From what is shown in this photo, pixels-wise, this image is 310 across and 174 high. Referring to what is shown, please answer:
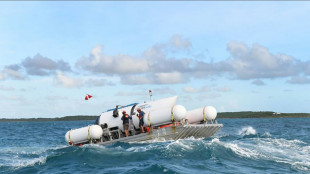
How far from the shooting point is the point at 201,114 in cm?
2423

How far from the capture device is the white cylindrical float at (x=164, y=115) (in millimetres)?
22141

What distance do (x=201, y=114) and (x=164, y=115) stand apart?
3.13 meters

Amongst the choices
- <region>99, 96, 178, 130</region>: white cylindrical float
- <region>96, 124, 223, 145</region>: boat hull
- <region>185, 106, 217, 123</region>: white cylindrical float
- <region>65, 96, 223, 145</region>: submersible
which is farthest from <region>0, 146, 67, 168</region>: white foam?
<region>185, 106, 217, 123</region>: white cylindrical float

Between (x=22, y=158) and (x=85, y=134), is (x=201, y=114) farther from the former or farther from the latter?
(x=22, y=158)

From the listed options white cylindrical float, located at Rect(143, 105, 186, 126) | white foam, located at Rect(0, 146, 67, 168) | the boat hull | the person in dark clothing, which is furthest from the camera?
the person in dark clothing

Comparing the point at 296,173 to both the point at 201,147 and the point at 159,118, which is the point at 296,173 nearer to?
the point at 201,147

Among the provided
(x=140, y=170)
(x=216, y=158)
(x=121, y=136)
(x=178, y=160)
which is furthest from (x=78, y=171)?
(x=121, y=136)

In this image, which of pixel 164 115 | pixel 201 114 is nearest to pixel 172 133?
pixel 164 115

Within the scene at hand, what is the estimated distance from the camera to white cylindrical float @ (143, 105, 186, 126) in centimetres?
2214

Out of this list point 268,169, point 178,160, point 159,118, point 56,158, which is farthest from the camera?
point 159,118

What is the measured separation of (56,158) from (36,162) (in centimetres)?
99

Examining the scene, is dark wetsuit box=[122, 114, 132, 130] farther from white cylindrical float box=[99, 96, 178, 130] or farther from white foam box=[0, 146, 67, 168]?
white foam box=[0, 146, 67, 168]

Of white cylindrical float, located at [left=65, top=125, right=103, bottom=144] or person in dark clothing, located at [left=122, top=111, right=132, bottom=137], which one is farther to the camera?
white cylindrical float, located at [left=65, top=125, right=103, bottom=144]

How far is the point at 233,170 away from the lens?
46.7 ft
